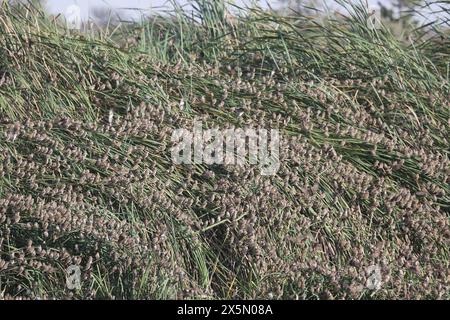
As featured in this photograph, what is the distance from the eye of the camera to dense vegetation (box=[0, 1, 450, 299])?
13.3 ft

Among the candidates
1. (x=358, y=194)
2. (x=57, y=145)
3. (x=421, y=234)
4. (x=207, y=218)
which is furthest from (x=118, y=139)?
(x=421, y=234)

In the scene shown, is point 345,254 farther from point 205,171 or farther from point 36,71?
point 36,71

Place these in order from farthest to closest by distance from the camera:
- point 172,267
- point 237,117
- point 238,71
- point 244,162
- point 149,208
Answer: point 238,71, point 237,117, point 244,162, point 149,208, point 172,267

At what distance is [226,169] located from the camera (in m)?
4.52

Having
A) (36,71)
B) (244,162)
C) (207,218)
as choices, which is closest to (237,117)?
(244,162)

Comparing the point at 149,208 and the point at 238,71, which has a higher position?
the point at 238,71

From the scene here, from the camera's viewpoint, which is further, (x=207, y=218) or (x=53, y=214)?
(x=207, y=218)

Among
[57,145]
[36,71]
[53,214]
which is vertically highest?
[36,71]

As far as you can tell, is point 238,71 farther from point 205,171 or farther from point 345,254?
point 345,254

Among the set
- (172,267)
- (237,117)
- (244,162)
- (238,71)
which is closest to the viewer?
(172,267)

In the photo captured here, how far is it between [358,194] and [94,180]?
130 cm

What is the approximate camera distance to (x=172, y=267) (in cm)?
396

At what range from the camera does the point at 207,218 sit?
4406 millimetres

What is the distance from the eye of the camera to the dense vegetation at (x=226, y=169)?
13.3 feet
